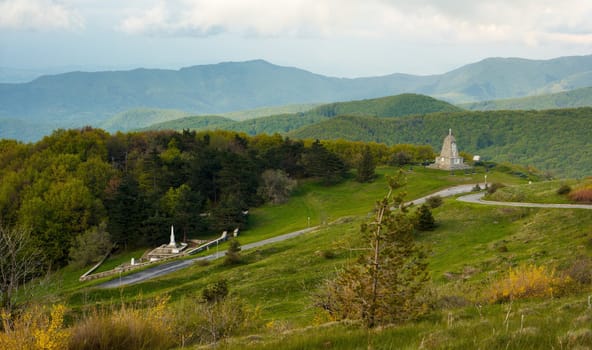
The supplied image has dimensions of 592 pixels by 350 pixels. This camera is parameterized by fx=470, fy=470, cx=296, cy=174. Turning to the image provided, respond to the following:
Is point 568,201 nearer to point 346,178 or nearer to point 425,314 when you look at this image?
point 425,314

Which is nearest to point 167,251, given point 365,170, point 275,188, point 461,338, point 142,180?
point 275,188

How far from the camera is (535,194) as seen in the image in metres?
39.7

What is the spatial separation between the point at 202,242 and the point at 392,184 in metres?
53.1

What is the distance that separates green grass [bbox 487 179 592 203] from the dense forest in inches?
1369

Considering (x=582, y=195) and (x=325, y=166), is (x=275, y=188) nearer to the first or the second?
(x=325, y=166)

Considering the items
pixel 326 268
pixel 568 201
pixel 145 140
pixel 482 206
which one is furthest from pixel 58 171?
pixel 568 201

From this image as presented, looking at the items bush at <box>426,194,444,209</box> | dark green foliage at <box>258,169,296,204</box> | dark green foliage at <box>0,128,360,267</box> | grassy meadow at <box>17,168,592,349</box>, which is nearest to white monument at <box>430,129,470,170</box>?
dark green foliage at <box>0,128,360,267</box>

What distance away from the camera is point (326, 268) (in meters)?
31.2

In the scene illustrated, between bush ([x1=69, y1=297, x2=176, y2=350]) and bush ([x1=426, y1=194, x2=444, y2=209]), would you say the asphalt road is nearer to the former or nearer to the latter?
bush ([x1=426, y1=194, x2=444, y2=209])

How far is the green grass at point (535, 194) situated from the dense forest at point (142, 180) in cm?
3476

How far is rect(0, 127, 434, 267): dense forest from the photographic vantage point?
6259 cm

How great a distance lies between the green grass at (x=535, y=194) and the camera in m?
37.4

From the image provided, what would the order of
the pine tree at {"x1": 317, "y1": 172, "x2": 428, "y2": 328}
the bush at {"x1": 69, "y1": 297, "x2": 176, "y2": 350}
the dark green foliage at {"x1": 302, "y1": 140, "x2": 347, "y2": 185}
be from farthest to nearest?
1. the dark green foliage at {"x1": 302, "y1": 140, "x2": 347, "y2": 185}
2. the pine tree at {"x1": 317, "y1": 172, "x2": 428, "y2": 328}
3. the bush at {"x1": 69, "y1": 297, "x2": 176, "y2": 350}

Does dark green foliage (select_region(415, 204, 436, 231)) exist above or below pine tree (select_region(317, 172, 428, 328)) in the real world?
below
